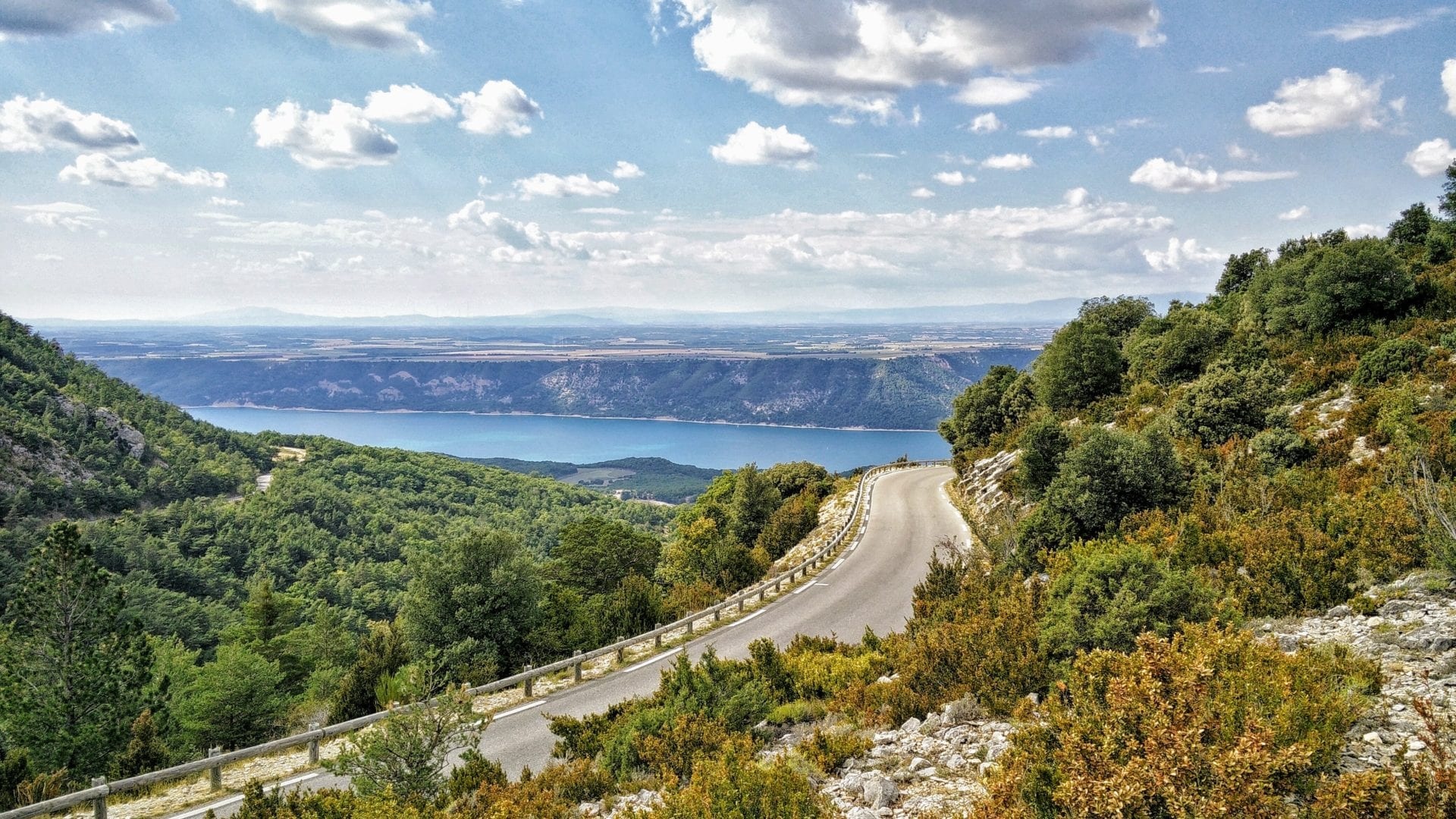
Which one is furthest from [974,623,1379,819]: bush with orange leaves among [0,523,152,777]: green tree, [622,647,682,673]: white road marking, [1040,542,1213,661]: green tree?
[0,523,152,777]: green tree

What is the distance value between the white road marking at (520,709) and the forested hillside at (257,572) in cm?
140

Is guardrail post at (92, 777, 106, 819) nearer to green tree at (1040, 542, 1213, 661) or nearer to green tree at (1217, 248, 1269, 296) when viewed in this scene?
green tree at (1040, 542, 1213, 661)

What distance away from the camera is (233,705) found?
13891mm

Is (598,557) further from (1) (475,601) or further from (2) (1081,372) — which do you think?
(2) (1081,372)

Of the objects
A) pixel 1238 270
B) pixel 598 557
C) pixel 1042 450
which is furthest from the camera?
pixel 1238 270

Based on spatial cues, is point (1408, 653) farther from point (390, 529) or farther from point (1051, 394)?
point (390, 529)

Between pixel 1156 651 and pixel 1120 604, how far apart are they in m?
3.34

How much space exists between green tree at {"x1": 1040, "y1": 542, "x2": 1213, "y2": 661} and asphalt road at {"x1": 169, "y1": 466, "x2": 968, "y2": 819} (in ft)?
18.1

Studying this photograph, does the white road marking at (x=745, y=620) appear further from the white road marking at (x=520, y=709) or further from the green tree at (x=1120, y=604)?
the green tree at (x=1120, y=604)

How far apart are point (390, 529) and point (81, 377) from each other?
39970 mm

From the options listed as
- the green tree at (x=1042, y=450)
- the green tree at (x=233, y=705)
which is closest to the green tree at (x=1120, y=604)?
the green tree at (x=1042, y=450)

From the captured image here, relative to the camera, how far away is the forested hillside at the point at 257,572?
43.9 ft

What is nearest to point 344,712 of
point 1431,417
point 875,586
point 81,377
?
point 875,586

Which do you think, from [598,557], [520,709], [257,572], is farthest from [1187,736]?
[257,572]
